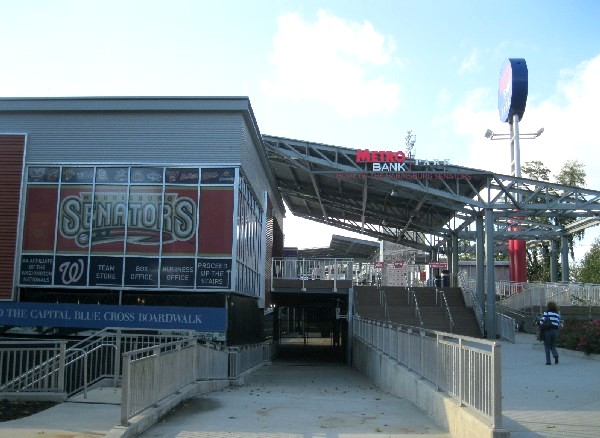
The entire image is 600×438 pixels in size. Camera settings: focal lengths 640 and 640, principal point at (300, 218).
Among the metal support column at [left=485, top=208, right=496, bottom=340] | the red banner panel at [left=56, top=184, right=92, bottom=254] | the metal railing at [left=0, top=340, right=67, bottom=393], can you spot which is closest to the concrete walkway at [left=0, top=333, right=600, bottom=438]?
the metal railing at [left=0, top=340, right=67, bottom=393]

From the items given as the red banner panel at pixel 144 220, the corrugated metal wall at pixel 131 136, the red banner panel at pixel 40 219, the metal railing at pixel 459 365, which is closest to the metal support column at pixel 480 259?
the corrugated metal wall at pixel 131 136

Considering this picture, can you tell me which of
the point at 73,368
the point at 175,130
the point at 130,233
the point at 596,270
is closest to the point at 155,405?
the point at 73,368

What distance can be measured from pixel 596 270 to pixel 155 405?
4833cm

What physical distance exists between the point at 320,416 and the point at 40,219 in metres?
13.5

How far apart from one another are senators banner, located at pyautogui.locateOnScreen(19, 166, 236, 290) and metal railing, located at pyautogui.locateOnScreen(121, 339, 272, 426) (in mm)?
3113

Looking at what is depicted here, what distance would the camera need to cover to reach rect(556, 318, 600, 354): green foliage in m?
15.6

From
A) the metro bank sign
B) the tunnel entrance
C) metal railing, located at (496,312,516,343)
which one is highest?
the metro bank sign

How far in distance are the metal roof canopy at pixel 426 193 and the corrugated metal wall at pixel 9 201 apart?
13885 millimetres

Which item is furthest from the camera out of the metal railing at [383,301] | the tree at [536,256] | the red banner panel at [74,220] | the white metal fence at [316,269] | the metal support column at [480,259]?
the tree at [536,256]

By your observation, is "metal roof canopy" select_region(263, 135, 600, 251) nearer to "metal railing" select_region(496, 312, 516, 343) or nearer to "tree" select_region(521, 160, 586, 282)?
"metal railing" select_region(496, 312, 516, 343)

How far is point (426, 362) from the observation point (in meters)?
10.2

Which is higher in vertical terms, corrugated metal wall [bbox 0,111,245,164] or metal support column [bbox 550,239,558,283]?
corrugated metal wall [bbox 0,111,245,164]

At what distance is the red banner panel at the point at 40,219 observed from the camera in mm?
19344

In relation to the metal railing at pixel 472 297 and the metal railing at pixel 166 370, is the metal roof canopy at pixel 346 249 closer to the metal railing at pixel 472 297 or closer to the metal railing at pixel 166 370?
the metal railing at pixel 472 297
